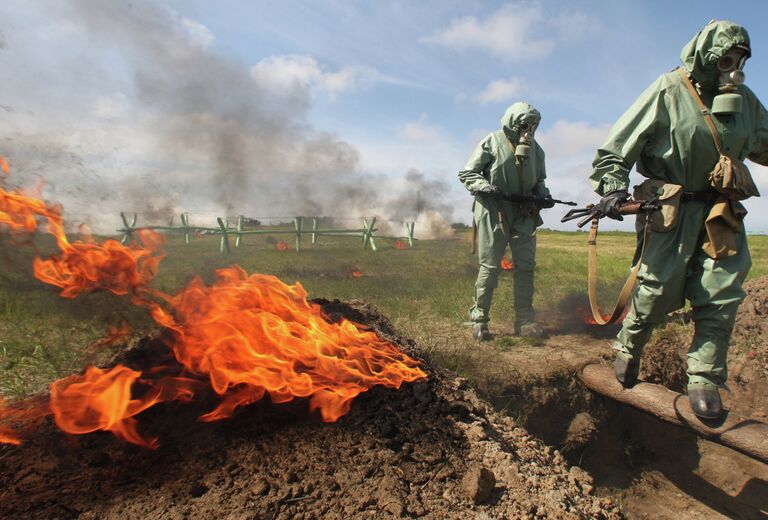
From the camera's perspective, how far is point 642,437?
173 inches

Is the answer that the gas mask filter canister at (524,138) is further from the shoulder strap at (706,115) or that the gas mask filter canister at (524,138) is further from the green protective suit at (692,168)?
the shoulder strap at (706,115)

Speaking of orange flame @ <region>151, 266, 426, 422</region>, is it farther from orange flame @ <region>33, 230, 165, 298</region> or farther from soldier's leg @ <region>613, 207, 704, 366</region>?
soldier's leg @ <region>613, 207, 704, 366</region>

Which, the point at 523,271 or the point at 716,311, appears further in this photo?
the point at 523,271

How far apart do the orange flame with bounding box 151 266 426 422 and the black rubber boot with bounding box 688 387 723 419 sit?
5.92 ft

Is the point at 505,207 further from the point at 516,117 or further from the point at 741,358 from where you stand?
the point at 741,358

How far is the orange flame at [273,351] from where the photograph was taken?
9.16 ft

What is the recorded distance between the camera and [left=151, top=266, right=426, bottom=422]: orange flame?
9.16ft

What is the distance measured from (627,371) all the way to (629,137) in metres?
1.80

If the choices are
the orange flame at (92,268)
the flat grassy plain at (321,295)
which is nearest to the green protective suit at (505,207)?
the flat grassy plain at (321,295)

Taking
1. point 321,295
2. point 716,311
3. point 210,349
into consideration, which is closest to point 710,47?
point 716,311

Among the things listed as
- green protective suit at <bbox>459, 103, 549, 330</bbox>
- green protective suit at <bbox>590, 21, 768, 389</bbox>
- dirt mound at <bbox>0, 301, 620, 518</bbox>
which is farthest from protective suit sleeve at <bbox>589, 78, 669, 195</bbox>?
green protective suit at <bbox>459, 103, 549, 330</bbox>

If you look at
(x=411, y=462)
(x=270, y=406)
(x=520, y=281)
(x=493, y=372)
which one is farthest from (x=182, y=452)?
(x=520, y=281)

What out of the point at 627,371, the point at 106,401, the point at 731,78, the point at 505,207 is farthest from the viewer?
the point at 505,207

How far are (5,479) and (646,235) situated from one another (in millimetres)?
4003
